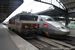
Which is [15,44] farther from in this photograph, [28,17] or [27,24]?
[28,17]

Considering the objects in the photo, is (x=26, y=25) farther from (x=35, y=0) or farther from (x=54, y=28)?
(x=35, y=0)

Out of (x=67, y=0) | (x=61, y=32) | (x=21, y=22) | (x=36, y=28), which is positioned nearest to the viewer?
(x=61, y=32)

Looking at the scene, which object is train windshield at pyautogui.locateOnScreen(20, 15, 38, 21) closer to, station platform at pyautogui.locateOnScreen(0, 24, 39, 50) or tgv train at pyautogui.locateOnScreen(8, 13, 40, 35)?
tgv train at pyautogui.locateOnScreen(8, 13, 40, 35)

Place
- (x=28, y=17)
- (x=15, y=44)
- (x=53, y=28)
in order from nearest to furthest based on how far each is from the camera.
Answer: (x=15, y=44), (x=53, y=28), (x=28, y=17)

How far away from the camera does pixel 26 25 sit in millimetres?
8062

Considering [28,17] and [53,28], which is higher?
[28,17]

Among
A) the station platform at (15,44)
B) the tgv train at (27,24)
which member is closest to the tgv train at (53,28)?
the tgv train at (27,24)

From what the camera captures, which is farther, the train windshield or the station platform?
the train windshield

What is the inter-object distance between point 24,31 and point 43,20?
2453 millimetres

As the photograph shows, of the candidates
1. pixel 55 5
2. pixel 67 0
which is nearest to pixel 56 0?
pixel 55 5

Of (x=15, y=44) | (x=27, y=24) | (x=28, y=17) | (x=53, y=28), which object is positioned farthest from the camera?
(x=28, y=17)

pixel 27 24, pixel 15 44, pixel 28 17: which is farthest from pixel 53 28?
pixel 15 44

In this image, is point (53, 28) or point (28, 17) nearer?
point (53, 28)

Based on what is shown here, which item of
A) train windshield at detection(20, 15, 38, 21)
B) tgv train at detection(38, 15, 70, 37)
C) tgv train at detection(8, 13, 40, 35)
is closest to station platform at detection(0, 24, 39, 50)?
tgv train at detection(8, 13, 40, 35)
